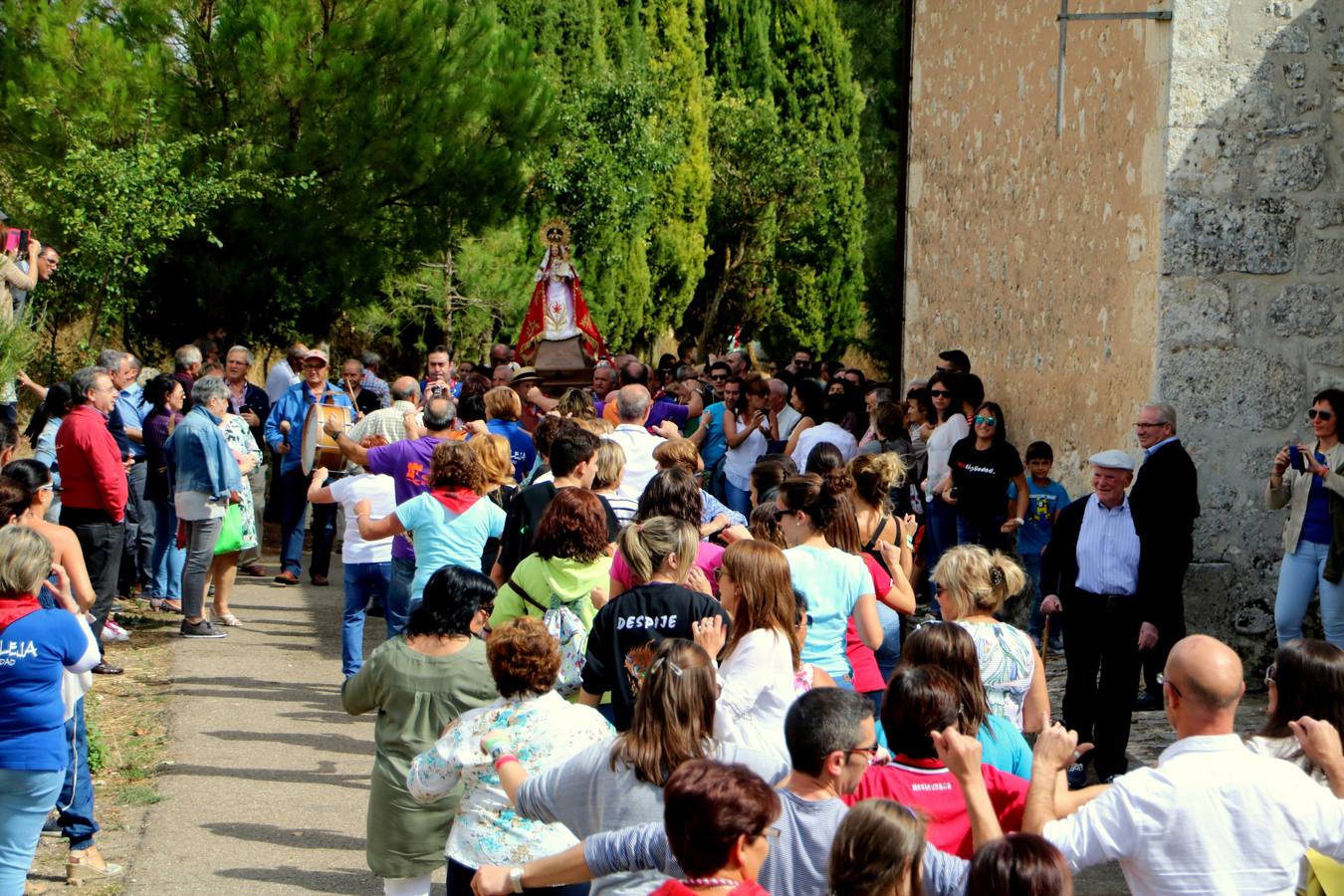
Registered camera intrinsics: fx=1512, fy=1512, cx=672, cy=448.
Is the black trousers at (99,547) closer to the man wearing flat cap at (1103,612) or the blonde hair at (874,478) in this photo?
the blonde hair at (874,478)

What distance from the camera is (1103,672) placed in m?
6.64

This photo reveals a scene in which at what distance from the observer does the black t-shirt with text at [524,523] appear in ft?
20.2

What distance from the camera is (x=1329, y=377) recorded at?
26.2 feet

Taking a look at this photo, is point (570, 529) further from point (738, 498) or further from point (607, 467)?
point (738, 498)

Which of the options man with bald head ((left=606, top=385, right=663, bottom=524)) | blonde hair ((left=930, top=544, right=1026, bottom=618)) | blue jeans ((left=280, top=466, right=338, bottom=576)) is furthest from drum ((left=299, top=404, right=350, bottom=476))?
blonde hair ((left=930, top=544, right=1026, bottom=618))

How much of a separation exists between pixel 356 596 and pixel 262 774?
1233 mm

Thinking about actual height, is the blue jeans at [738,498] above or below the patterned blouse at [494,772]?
below

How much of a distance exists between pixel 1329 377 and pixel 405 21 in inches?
374

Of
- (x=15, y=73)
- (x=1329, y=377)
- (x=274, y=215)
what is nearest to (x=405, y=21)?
(x=274, y=215)

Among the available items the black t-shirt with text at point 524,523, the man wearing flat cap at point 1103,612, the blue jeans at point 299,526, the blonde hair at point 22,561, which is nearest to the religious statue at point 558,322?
the blue jeans at point 299,526

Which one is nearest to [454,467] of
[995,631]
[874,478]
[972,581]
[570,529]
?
[570,529]

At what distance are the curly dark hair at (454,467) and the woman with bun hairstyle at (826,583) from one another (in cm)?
168

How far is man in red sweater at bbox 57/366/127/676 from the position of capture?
8039mm

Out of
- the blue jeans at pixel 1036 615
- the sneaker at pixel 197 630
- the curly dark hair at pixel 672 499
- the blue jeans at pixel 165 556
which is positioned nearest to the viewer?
the curly dark hair at pixel 672 499
